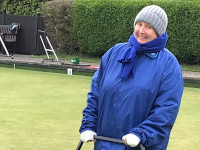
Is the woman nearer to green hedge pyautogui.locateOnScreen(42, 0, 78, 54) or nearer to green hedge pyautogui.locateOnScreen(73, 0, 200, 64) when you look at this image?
green hedge pyautogui.locateOnScreen(73, 0, 200, 64)

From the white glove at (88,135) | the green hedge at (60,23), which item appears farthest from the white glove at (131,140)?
the green hedge at (60,23)

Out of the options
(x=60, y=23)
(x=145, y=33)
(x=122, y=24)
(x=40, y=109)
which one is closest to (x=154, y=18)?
(x=145, y=33)

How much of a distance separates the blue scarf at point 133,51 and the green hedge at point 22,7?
13972mm

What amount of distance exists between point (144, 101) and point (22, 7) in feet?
48.4

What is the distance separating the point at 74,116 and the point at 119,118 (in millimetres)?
4056

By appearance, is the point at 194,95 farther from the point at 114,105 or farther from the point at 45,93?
the point at 114,105

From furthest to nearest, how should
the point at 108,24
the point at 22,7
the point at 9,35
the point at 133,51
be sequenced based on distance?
1. the point at 22,7
2. the point at 9,35
3. the point at 108,24
4. the point at 133,51

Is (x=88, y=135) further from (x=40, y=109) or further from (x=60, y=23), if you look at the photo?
(x=60, y=23)

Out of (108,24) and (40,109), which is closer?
(40,109)

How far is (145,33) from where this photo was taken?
2814mm

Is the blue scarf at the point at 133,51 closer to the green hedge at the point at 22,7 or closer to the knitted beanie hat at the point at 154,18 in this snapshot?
the knitted beanie hat at the point at 154,18

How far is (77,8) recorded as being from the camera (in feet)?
46.3

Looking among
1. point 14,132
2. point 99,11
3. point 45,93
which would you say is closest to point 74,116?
point 14,132

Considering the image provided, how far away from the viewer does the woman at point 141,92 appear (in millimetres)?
2705
